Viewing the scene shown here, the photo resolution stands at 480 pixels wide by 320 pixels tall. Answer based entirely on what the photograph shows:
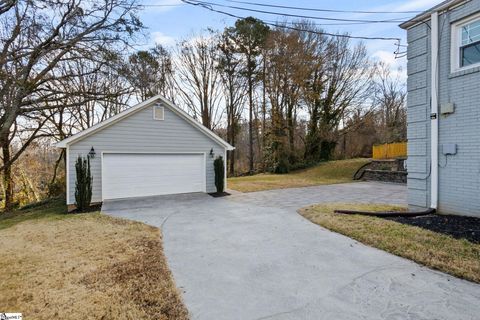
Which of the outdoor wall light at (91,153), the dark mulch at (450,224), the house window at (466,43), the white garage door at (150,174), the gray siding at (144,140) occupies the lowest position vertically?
the dark mulch at (450,224)

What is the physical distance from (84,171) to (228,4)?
7.05 metres

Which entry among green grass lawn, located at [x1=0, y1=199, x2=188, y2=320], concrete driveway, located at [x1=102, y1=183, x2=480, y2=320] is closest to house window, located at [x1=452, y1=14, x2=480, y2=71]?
concrete driveway, located at [x1=102, y1=183, x2=480, y2=320]

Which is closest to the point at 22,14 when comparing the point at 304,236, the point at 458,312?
the point at 304,236

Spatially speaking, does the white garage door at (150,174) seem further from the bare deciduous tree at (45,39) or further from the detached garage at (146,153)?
the bare deciduous tree at (45,39)

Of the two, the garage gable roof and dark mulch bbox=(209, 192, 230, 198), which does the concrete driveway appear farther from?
the garage gable roof

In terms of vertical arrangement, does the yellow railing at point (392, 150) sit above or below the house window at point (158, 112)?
below

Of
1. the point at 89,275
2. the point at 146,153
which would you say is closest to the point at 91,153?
the point at 146,153

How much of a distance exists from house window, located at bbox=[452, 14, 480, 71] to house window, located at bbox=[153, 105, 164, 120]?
367 inches

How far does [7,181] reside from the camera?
14906 mm

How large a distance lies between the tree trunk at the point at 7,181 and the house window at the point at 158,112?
33.4ft

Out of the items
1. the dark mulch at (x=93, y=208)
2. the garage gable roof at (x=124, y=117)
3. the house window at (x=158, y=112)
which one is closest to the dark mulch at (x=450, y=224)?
the garage gable roof at (x=124, y=117)

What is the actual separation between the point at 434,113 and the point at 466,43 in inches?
61.2

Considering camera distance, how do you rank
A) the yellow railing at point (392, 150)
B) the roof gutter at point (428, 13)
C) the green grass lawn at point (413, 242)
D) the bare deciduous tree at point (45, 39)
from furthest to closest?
the yellow railing at point (392, 150) < the bare deciduous tree at point (45, 39) < the roof gutter at point (428, 13) < the green grass lawn at point (413, 242)

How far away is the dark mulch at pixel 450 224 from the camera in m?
4.66
